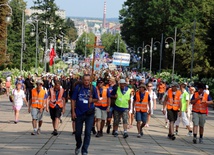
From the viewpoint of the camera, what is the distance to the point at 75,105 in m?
13.4

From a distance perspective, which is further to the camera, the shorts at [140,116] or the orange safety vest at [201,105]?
the shorts at [140,116]

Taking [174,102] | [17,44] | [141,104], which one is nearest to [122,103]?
[141,104]

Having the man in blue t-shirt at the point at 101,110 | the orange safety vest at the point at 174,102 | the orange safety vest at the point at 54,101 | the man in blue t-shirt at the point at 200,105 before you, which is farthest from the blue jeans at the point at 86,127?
the orange safety vest at the point at 174,102

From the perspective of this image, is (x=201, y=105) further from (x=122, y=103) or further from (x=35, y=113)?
(x=35, y=113)

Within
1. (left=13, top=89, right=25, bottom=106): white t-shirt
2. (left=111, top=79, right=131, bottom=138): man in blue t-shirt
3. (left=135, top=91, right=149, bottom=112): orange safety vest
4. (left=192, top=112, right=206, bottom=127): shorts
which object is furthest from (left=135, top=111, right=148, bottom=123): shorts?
(left=13, top=89, right=25, bottom=106): white t-shirt

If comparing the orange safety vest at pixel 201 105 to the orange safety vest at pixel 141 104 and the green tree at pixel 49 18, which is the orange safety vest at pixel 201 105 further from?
the green tree at pixel 49 18

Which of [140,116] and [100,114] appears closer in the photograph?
[100,114]

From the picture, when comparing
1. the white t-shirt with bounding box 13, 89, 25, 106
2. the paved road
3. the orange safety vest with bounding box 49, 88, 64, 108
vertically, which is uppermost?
the orange safety vest with bounding box 49, 88, 64, 108

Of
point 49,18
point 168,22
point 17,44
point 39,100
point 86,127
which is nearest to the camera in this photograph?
point 86,127

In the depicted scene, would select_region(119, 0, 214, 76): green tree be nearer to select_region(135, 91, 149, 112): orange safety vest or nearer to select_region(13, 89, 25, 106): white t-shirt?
select_region(13, 89, 25, 106): white t-shirt

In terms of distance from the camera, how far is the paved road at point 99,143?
1479 cm

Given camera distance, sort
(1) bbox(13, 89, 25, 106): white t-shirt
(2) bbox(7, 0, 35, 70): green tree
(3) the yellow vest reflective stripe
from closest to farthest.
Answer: (3) the yellow vest reflective stripe, (1) bbox(13, 89, 25, 106): white t-shirt, (2) bbox(7, 0, 35, 70): green tree

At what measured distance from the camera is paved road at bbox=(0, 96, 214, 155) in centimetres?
1479

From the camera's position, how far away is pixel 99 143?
16.6 m
